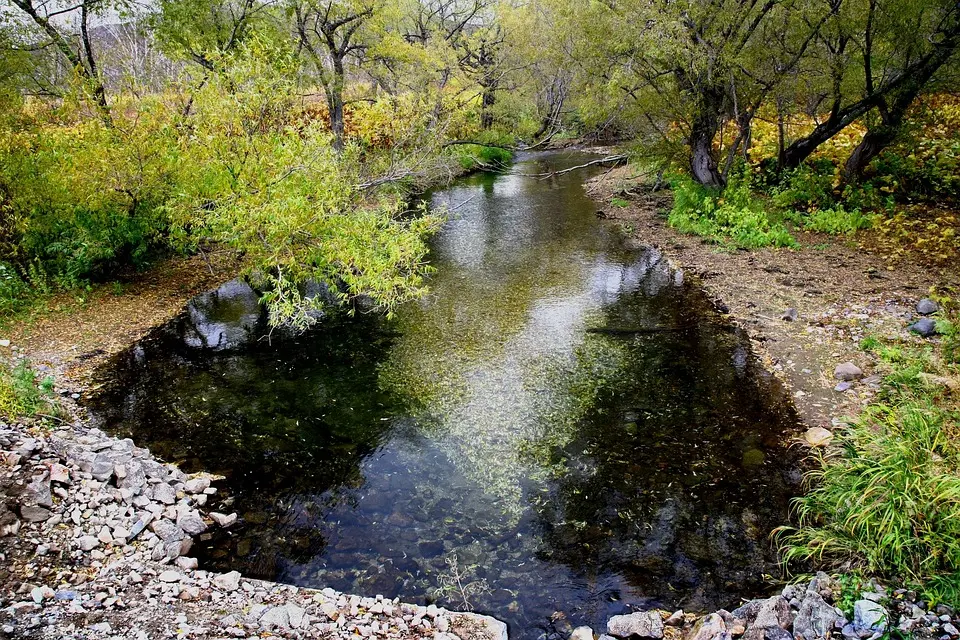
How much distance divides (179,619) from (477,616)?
7.92 ft

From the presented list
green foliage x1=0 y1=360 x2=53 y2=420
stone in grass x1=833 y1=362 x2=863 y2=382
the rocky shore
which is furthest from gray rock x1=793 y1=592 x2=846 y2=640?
green foliage x1=0 y1=360 x2=53 y2=420

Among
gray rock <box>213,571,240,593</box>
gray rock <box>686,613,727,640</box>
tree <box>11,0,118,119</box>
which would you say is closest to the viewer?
gray rock <box>686,613,727,640</box>

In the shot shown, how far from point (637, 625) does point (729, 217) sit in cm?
1378

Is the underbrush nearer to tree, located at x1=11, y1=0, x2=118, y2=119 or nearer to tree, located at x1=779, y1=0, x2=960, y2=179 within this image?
tree, located at x1=779, y1=0, x2=960, y2=179

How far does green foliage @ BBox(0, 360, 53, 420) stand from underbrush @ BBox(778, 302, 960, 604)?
875 centimetres

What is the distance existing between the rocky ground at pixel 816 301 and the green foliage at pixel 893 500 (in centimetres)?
106

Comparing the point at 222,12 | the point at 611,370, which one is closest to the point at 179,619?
the point at 611,370

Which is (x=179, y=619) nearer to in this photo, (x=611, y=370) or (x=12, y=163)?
(x=611, y=370)

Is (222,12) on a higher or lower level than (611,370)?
higher

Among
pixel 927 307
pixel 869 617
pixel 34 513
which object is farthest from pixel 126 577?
pixel 927 307

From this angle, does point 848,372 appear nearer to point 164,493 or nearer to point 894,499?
point 894,499

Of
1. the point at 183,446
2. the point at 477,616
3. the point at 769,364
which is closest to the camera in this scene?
the point at 477,616

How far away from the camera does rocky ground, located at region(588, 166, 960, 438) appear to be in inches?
323

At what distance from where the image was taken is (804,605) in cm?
454
